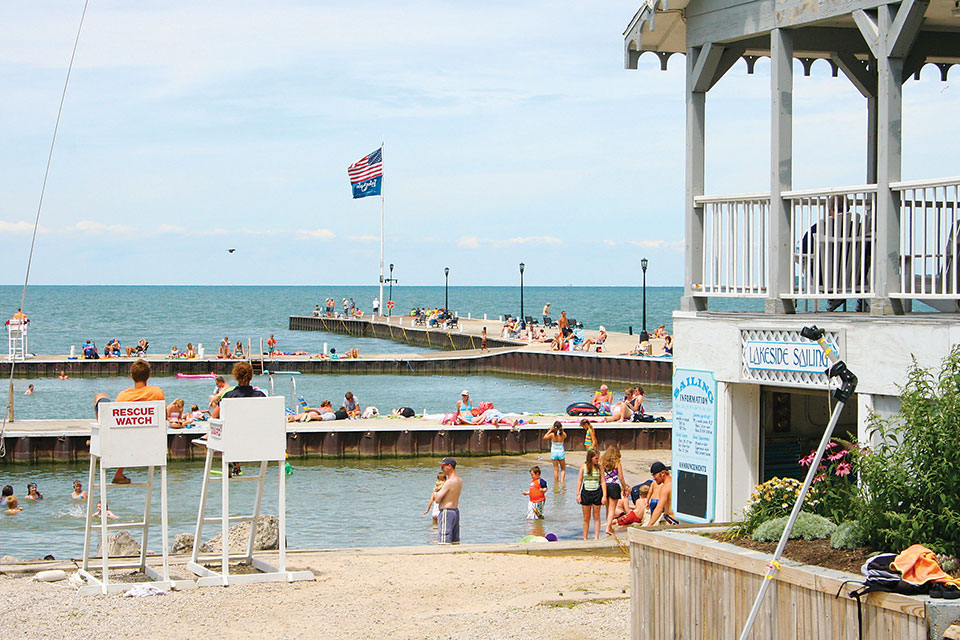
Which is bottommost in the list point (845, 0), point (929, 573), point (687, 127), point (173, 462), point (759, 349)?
point (173, 462)

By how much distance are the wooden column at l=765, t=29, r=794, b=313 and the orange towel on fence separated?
159 inches

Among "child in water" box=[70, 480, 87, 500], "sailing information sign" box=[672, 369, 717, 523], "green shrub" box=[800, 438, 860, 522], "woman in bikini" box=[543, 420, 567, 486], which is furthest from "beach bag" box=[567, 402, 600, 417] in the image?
"green shrub" box=[800, 438, 860, 522]

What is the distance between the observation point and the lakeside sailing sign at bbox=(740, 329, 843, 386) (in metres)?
9.35

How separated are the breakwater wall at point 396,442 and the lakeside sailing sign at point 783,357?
18.6 m

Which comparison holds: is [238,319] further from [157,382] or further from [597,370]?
[597,370]

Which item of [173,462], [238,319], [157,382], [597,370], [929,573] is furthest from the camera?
[238,319]

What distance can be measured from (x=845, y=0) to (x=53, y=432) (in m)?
24.6

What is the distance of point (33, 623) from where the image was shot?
29.6 ft

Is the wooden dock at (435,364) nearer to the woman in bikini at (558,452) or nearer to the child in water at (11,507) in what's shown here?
the woman in bikini at (558,452)

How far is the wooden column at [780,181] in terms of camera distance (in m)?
10.2

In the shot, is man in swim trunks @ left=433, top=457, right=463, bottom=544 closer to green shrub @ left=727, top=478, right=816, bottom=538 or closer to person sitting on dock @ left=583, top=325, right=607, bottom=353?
green shrub @ left=727, top=478, right=816, bottom=538

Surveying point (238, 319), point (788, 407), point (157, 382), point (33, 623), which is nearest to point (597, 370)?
point (157, 382)

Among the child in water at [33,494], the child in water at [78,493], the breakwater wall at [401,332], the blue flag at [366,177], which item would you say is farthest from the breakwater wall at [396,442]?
the blue flag at [366,177]

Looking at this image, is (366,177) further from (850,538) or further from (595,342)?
(850,538)
